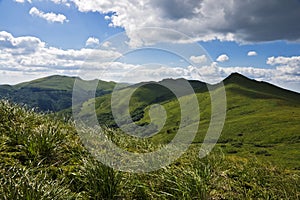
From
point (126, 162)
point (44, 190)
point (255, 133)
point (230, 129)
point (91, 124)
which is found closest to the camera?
point (44, 190)

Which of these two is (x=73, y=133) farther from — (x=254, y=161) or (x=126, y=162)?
(x=254, y=161)

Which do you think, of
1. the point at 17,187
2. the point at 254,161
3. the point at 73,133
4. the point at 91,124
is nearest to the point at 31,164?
the point at 17,187

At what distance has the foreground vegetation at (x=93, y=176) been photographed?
655cm

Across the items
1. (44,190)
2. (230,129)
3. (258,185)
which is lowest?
(230,129)

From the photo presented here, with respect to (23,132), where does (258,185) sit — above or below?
below

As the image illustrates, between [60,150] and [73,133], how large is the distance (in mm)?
1990

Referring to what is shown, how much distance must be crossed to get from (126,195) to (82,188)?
1.04 meters

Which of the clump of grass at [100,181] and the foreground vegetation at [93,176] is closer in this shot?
the foreground vegetation at [93,176]

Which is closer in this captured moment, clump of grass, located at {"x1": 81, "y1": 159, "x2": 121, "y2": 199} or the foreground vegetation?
the foreground vegetation

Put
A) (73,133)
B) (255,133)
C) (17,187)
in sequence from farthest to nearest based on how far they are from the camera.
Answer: (255,133), (73,133), (17,187)

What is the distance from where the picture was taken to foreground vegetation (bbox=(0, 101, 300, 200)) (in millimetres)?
6553

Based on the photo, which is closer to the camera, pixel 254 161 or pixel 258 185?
pixel 258 185

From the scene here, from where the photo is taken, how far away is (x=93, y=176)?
736 cm

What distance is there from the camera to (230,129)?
19100 cm
